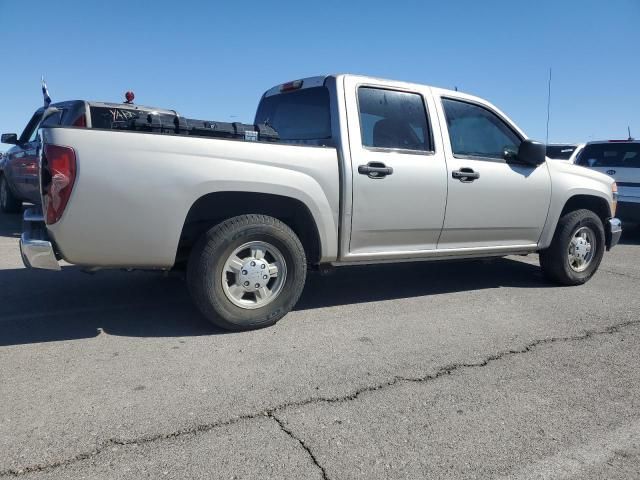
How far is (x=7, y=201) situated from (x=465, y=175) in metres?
9.16

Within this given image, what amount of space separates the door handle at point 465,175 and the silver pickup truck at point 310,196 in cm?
1

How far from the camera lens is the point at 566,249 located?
5617 millimetres

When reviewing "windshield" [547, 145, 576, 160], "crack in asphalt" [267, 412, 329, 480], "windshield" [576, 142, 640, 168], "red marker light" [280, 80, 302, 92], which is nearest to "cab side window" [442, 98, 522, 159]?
"red marker light" [280, 80, 302, 92]

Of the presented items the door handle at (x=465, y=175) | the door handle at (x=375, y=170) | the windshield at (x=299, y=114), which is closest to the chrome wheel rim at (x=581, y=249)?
the door handle at (x=465, y=175)

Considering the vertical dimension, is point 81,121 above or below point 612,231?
above

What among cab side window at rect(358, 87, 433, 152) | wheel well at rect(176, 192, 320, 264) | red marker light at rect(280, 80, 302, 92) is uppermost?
red marker light at rect(280, 80, 302, 92)

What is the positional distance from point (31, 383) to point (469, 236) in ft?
12.3

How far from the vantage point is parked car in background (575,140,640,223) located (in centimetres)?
976

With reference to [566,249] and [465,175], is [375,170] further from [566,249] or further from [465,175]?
[566,249]

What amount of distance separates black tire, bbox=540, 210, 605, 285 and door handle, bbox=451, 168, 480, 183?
1.42 meters

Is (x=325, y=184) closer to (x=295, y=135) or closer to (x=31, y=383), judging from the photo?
(x=295, y=135)

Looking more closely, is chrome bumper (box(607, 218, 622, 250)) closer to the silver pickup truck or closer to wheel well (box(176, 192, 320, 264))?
the silver pickup truck

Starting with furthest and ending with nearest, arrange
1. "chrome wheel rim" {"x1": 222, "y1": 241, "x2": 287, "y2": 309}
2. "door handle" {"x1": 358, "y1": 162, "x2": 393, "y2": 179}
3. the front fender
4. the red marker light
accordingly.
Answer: the front fender → the red marker light → "door handle" {"x1": 358, "y1": 162, "x2": 393, "y2": 179} → "chrome wheel rim" {"x1": 222, "y1": 241, "x2": 287, "y2": 309}

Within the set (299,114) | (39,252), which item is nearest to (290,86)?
(299,114)
